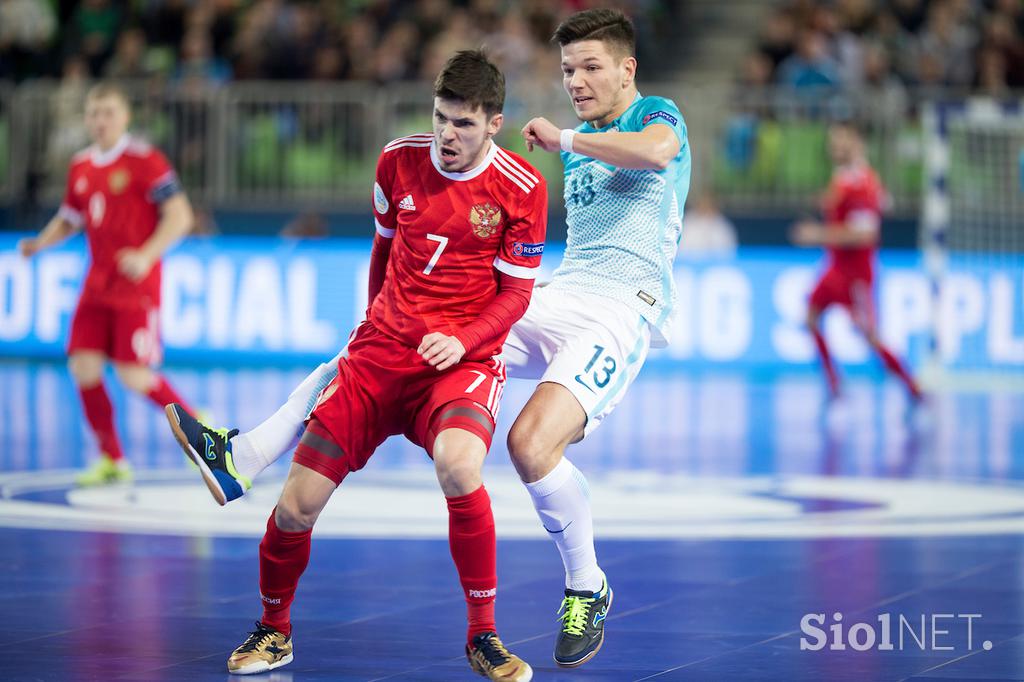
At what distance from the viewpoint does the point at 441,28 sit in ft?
67.3

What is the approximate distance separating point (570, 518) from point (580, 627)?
0.38 metres

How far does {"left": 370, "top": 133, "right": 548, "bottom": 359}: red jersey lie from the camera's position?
5430 mm

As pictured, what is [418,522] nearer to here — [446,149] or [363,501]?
[363,501]

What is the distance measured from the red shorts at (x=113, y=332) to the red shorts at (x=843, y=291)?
22.5 feet

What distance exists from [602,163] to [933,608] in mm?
2186

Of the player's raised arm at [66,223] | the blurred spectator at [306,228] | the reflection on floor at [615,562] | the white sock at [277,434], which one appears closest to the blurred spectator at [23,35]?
the blurred spectator at [306,228]

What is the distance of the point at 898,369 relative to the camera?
45.9ft

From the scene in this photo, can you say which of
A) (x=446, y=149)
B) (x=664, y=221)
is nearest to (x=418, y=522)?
(x=664, y=221)

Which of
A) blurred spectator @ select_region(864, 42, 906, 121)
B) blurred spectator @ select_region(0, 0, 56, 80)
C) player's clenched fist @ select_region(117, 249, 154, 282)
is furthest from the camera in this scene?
blurred spectator @ select_region(0, 0, 56, 80)

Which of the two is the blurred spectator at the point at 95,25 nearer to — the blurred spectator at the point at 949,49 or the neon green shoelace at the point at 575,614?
the blurred spectator at the point at 949,49

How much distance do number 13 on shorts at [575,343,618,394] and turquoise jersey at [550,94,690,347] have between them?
0.83 ft

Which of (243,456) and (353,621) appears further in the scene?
(353,621)

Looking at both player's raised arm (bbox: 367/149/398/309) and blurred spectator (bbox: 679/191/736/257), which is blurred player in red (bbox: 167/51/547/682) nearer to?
player's raised arm (bbox: 367/149/398/309)

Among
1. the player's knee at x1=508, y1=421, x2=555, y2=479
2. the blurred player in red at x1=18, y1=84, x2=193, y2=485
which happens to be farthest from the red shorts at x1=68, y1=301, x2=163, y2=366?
the player's knee at x1=508, y1=421, x2=555, y2=479
